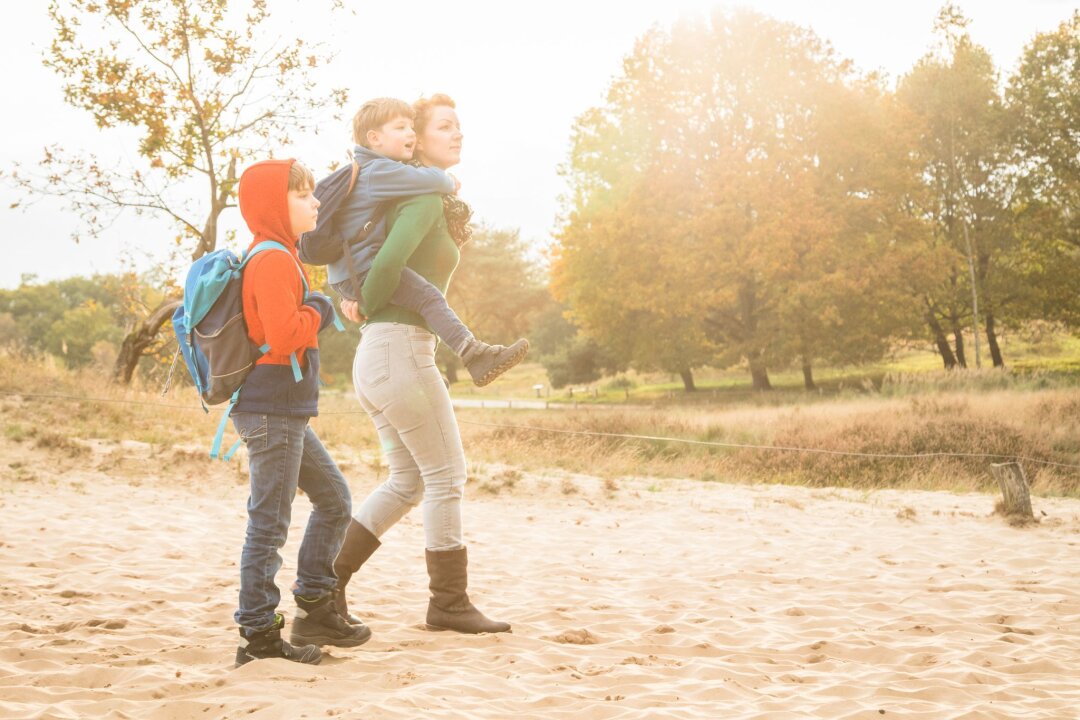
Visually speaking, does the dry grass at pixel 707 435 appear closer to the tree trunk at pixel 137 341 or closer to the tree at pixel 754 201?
the tree trunk at pixel 137 341

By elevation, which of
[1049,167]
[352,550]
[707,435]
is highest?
[1049,167]

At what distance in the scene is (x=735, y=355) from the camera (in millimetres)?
24234

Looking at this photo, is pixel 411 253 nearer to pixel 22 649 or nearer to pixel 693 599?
pixel 22 649

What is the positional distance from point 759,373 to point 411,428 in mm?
21608

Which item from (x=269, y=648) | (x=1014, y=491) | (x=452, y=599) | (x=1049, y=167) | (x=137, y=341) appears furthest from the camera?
(x=1049, y=167)

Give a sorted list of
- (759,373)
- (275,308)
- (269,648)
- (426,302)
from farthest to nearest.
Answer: (759,373), (426,302), (269,648), (275,308)

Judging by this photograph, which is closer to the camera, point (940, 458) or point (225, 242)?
point (940, 458)

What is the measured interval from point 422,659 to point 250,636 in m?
0.68

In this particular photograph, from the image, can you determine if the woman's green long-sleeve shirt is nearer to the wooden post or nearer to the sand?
the sand

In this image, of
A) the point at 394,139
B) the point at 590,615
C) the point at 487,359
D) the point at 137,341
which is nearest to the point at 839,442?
the point at 590,615

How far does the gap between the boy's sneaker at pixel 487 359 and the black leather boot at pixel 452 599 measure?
2.73ft

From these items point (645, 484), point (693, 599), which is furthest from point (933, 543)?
point (645, 484)

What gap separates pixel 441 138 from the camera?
369 cm

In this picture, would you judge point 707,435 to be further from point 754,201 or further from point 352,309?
point 352,309
